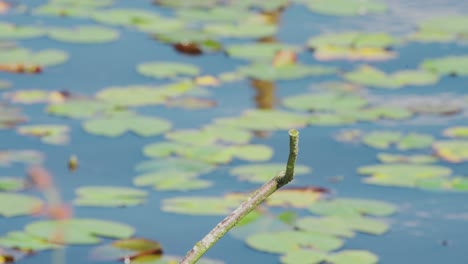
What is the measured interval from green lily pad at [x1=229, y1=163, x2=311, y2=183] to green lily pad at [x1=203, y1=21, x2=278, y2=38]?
120 centimetres

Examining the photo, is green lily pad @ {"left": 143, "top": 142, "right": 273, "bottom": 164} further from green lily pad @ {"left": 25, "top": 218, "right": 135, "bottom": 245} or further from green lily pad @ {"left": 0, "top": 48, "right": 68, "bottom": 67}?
green lily pad @ {"left": 0, "top": 48, "right": 68, "bottom": 67}

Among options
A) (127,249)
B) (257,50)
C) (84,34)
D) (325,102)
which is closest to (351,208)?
(127,249)

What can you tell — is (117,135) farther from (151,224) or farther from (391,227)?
(391,227)

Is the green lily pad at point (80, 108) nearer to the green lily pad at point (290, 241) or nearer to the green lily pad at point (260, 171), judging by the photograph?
the green lily pad at point (260, 171)

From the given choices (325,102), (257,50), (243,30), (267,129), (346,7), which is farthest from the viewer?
(346,7)

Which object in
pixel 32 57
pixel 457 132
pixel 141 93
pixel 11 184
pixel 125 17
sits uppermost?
pixel 125 17

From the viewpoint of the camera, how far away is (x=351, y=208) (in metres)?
3.08

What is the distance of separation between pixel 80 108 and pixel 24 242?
3.05 ft

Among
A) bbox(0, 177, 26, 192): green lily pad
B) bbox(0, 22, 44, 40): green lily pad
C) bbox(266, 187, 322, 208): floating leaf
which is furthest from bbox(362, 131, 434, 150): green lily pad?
bbox(0, 22, 44, 40): green lily pad

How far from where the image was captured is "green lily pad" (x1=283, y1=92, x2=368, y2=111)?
3.80 meters

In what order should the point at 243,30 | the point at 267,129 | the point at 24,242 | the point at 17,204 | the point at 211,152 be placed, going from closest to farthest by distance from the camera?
the point at 24,242, the point at 17,204, the point at 211,152, the point at 267,129, the point at 243,30

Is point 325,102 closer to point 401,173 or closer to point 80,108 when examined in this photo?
point 401,173

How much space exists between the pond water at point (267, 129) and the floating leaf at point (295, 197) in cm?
3

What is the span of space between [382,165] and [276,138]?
1.21 feet
